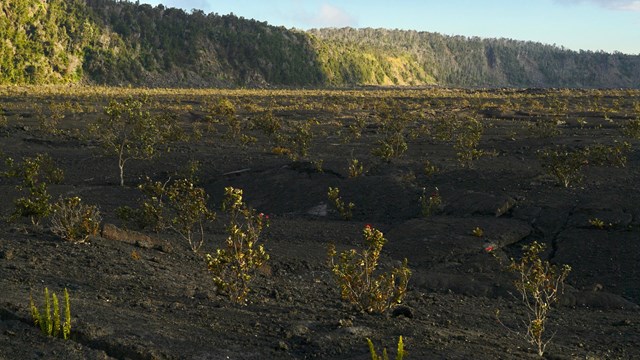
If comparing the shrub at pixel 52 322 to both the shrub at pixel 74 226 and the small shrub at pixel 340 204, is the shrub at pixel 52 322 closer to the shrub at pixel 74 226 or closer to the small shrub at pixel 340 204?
the shrub at pixel 74 226

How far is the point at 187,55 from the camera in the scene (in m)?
103

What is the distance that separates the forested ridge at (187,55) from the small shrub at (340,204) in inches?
2673

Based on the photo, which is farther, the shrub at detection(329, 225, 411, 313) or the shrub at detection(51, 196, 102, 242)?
the shrub at detection(51, 196, 102, 242)

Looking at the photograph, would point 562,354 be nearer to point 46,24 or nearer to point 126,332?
point 126,332

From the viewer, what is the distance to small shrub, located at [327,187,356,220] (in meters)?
17.1

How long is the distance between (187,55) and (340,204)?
9020 cm

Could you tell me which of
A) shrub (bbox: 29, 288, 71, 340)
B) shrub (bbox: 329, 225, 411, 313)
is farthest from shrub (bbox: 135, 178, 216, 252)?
shrub (bbox: 29, 288, 71, 340)

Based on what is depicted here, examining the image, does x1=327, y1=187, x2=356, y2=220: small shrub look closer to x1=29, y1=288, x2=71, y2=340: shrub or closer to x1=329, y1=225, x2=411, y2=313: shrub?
x1=329, y1=225, x2=411, y2=313: shrub

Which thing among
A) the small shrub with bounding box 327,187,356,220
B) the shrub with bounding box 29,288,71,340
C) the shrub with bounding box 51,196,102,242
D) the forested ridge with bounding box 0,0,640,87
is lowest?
the small shrub with bounding box 327,187,356,220

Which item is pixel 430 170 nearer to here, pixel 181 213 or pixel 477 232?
pixel 477 232

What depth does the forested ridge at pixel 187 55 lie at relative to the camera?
83375 mm

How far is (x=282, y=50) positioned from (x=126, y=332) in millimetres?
114977

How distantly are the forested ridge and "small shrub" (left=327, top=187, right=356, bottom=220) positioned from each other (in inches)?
→ 2673

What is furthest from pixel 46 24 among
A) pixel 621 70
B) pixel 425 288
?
pixel 621 70
